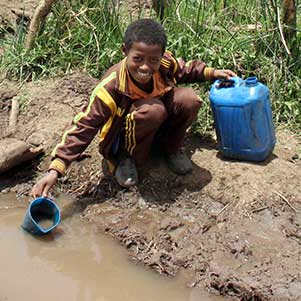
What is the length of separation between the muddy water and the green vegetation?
4.03ft

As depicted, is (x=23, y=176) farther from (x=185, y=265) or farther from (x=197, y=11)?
(x=197, y=11)

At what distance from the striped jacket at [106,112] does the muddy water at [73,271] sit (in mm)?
408

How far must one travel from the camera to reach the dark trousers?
11.9 feet

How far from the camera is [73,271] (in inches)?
133

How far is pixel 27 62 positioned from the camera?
4820 millimetres

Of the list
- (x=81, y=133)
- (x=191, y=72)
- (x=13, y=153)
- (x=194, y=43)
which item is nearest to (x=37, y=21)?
(x=194, y=43)

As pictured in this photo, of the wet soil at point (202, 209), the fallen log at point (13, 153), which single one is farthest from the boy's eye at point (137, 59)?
the fallen log at point (13, 153)

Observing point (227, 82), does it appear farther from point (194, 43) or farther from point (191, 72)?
point (194, 43)

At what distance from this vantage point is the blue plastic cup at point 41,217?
139 inches

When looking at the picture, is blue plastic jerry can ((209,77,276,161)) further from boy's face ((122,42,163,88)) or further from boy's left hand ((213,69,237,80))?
boy's face ((122,42,163,88))

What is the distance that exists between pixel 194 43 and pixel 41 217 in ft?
5.83

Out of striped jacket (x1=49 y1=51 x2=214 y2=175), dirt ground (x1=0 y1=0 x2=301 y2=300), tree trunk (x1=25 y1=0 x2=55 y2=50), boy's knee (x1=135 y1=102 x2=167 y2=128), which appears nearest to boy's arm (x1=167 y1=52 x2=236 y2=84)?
striped jacket (x1=49 y1=51 x2=214 y2=175)

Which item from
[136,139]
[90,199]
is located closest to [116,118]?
[136,139]

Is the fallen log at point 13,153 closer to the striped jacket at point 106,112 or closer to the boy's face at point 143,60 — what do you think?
the striped jacket at point 106,112
